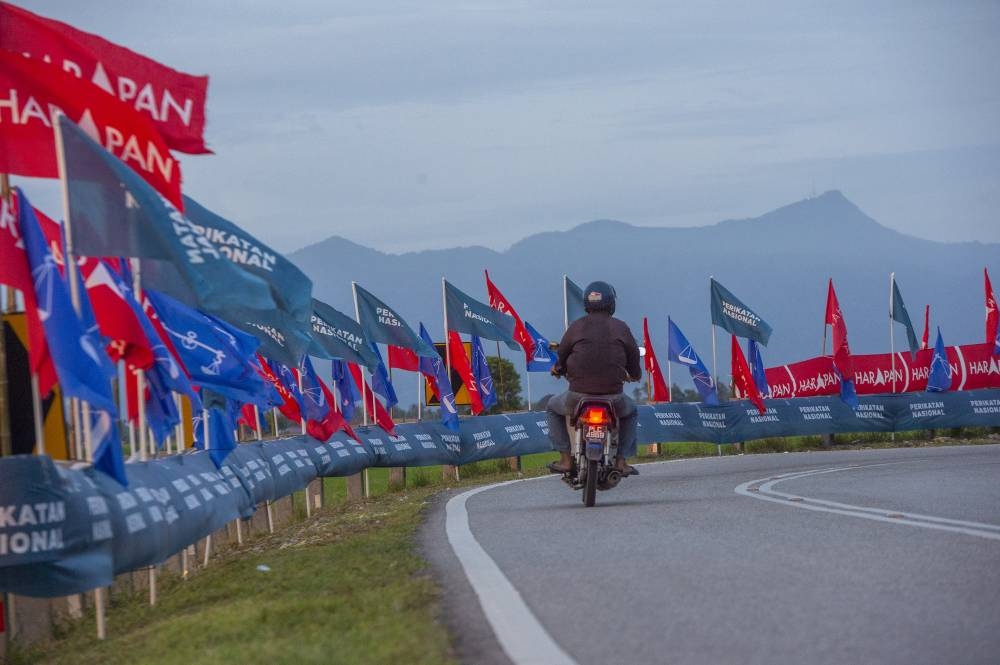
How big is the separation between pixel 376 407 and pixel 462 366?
5.85 metres

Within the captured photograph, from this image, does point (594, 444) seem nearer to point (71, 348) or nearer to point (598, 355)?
point (598, 355)

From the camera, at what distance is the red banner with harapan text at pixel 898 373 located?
40062mm

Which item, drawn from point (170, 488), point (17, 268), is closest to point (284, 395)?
point (170, 488)

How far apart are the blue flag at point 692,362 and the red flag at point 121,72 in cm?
2290

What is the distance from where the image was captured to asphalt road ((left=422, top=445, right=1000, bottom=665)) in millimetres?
6434

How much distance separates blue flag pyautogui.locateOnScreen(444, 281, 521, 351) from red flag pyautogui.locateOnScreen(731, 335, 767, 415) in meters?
5.11

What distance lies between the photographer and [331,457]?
80.8 feet

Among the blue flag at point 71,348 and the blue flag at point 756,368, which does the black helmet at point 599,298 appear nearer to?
the blue flag at point 71,348

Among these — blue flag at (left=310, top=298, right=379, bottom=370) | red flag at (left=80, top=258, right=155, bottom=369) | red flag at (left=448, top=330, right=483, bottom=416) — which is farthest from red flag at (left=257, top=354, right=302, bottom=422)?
red flag at (left=80, top=258, right=155, bottom=369)

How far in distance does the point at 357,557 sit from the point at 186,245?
276 centimetres

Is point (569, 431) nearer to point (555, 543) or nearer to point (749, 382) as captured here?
point (555, 543)

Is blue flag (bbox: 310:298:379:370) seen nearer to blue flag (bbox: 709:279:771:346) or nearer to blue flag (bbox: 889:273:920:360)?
blue flag (bbox: 709:279:771:346)

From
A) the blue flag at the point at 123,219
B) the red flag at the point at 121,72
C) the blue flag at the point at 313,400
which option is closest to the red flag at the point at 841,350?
the blue flag at the point at 313,400

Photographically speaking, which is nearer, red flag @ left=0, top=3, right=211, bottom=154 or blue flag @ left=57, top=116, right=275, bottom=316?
blue flag @ left=57, top=116, right=275, bottom=316
